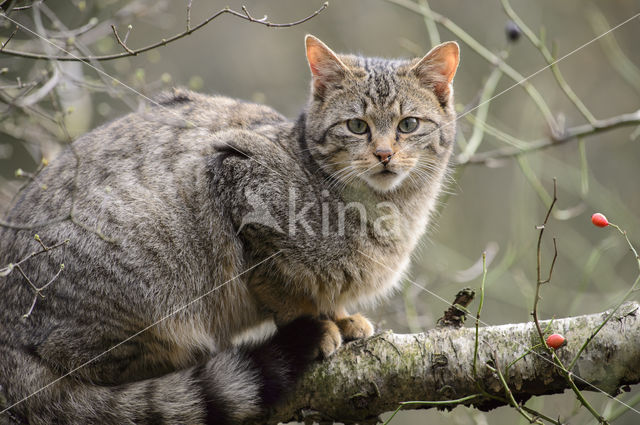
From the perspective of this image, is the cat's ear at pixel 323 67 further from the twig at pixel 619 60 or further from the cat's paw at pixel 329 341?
the twig at pixel 619 60

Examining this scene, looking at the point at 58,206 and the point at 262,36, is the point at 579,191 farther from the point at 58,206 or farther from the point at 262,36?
the point at 262,36

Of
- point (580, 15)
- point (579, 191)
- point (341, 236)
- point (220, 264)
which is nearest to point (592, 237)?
point (579, 191)

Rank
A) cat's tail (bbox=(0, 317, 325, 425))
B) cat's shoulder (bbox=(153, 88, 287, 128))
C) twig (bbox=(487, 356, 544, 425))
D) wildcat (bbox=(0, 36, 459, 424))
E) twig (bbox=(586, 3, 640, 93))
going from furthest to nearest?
twig (bbox=(586, 3, 640, 93))
cat's shoulder (bbox=(153, 88, 287, 128))
wildcat (bbox=(0, 36, 459, 424))
cat's tail (bbox=(0, 317, 325, 425))
twig (bbox=(487, 356, 544, 425))

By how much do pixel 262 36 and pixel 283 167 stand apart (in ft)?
22.5

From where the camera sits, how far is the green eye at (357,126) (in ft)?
14.7

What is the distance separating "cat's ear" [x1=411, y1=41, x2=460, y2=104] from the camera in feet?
14.8

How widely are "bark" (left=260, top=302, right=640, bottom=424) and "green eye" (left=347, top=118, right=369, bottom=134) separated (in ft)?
4.90

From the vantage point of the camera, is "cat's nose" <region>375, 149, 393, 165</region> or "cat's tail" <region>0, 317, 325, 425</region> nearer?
"cat's tail" <region>0, 317, 325, 425</region>

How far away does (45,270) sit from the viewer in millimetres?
3805

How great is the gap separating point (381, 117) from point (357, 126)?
0.60 feet

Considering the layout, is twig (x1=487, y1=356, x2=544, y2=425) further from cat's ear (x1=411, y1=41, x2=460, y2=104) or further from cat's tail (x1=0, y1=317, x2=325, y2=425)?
cat's ear (x1=411, y1=41, x2=460, y2=104)

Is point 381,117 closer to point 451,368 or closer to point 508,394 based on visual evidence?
point 451,368

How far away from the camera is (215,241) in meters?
4.12

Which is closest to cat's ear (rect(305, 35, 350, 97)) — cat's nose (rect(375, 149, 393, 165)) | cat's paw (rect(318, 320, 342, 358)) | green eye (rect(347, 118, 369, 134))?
green eye (rect(347, 118, 369, 134))
